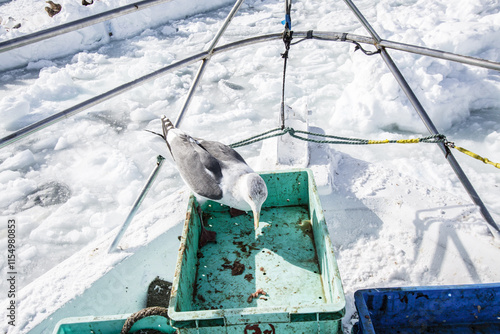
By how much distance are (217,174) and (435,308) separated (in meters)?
1.30

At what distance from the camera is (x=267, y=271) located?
1.78m

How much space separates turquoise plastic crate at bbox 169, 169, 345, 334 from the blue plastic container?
255 mm

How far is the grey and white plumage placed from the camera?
6.25 ft

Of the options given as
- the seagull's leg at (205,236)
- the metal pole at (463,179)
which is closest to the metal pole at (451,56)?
the metal pole at (463,179)

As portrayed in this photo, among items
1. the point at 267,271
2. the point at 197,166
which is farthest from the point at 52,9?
the point at 267,271

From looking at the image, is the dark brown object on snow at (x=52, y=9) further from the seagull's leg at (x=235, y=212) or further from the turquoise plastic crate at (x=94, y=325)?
the turquoise plastic crate at (x=94, y=325)

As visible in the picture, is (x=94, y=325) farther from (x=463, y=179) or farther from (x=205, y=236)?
(x=463, y=179)

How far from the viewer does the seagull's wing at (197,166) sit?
203cm

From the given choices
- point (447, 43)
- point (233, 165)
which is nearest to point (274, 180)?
point (233, 165)

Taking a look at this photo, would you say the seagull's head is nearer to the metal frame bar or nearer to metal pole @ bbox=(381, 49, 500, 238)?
the metal frame bar

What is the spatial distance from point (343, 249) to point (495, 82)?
3.97 meters

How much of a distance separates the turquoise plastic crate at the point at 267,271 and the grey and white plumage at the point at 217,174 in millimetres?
133

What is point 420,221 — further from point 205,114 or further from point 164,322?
point 205,114

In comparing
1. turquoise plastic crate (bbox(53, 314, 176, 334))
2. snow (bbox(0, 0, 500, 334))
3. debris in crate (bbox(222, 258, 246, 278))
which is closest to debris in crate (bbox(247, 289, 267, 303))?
debris in crate (bbox(222, 258, 246, 278))
